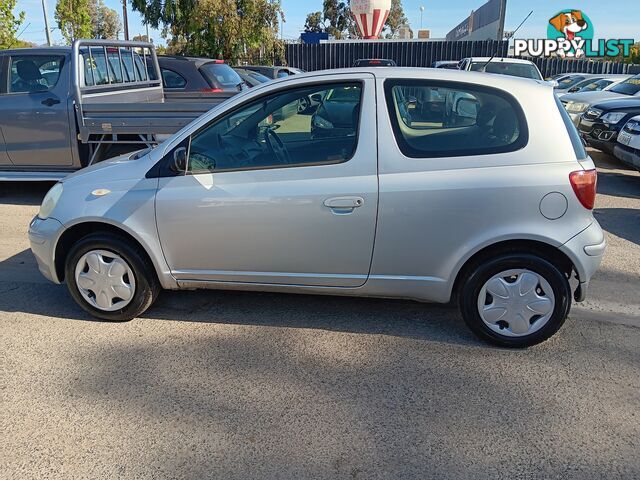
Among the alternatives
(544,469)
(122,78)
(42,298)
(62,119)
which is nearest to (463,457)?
(544,469)

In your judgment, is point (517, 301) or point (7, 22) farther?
point (7, 22)

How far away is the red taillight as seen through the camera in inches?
130

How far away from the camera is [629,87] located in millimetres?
12953

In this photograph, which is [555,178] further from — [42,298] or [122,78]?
[122,78]

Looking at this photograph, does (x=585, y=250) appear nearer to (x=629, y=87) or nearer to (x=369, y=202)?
(x=369, y=202)

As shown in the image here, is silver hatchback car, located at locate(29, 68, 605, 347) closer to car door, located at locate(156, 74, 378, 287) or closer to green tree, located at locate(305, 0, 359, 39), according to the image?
car door, located at locate(156, 74, 378, 287)

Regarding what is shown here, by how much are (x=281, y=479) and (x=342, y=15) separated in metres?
73.3

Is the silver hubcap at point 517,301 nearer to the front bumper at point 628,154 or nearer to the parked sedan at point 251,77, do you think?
the front bumper at point 628,154

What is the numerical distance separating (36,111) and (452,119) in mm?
5509

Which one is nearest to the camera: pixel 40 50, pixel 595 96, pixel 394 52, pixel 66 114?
pixel 66 114

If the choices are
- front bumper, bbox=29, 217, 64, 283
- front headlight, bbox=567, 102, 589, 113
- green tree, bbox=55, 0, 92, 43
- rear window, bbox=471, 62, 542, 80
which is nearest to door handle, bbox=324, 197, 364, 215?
front bumper, bbox=29, 217, 64, 283

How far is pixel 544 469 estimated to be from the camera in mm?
2611

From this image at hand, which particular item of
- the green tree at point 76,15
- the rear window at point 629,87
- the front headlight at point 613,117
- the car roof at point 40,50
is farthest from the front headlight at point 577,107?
the green tree at point 76,15

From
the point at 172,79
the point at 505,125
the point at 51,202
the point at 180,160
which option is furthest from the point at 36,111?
the point at 505,125
